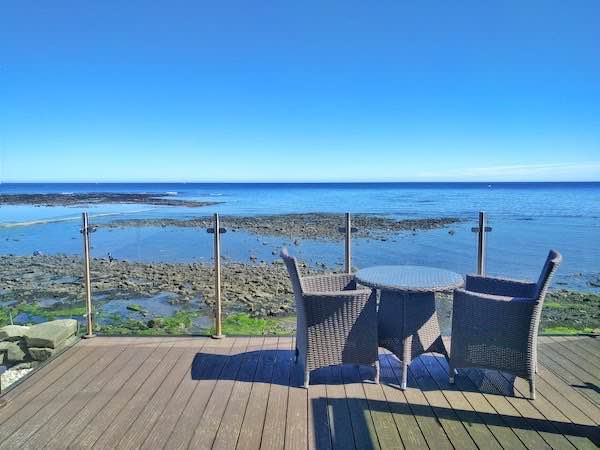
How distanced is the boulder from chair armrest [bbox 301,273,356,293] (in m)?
1.98

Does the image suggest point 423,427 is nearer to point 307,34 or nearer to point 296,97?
point 307,34

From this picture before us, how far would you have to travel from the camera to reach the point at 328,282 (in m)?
2.90

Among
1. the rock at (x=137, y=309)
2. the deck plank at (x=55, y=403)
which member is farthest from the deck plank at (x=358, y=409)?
the rock at (x=137, y=309)

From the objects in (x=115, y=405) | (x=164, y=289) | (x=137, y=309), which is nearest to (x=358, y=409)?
(x=115, y=405)

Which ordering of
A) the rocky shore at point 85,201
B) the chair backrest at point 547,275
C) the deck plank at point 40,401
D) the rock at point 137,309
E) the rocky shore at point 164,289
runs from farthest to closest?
the rocky shore at point 85,201
the rock at point 137,309
the rocky shore at point 164,289
the chair backrest at point 547,275
the deck plank at point 40,401

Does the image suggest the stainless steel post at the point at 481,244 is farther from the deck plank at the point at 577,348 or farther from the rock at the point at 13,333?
the rock at the point at 13,333

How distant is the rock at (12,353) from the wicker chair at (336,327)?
224 centimetres

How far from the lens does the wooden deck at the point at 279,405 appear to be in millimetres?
1928

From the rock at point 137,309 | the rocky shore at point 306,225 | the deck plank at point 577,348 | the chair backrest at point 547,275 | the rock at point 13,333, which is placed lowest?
the rock at point 137,309

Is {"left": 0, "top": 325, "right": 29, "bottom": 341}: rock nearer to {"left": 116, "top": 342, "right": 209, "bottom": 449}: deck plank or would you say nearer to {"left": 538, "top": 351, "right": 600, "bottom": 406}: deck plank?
{"left": 116, "top": 342, "right": 209, "bottom": 449}: deck plank

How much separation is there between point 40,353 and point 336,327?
2312mm

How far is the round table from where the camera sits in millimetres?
2508

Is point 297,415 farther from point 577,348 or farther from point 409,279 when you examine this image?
point 577,348

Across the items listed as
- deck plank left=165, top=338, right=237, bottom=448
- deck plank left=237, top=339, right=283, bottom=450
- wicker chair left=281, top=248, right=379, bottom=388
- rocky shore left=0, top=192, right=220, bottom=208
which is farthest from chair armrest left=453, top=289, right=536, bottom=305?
rocky shore left=0, top=192, right=220, bottom=208
